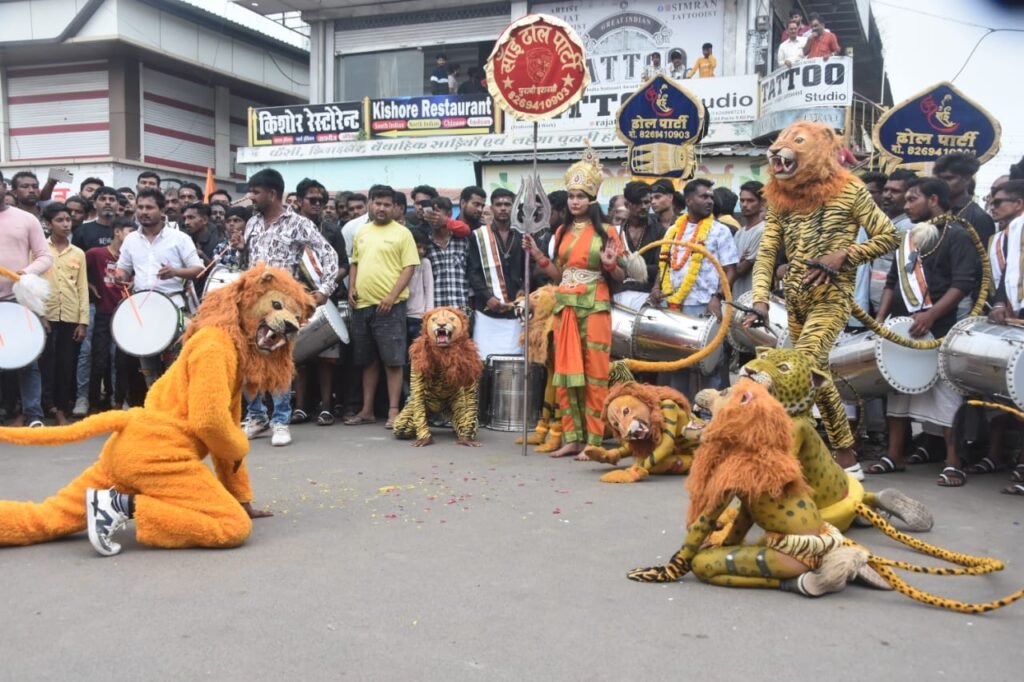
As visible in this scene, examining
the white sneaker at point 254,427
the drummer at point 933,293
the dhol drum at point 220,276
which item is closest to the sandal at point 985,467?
the drummer at point 933,293

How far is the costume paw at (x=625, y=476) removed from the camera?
598 centimetres

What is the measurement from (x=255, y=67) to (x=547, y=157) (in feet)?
32.6

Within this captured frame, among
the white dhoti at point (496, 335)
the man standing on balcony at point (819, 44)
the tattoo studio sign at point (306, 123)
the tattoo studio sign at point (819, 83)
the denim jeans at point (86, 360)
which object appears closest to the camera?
the white dhoti at point (496, 335)

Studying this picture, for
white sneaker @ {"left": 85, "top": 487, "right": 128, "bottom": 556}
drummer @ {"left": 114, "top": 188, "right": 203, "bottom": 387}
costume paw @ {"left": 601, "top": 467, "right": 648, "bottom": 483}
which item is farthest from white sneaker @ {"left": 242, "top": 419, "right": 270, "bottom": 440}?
white sneaker @ {"left": 85, "top": 487, "right": 128, "bottom": 556}

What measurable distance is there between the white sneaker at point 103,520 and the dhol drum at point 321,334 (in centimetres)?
352

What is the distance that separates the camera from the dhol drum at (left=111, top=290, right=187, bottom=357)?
7.25 meters

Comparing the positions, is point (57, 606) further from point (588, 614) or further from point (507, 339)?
point (507, 339)

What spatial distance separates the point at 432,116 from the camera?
710 inches

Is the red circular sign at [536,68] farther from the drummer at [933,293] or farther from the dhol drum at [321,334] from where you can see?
the drummer at [933,293]

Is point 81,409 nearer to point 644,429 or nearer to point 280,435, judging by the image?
point 280,435

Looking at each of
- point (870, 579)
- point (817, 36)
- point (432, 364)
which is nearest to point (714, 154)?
point (817, 36)

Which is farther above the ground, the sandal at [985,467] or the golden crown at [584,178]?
the golden crown at [584,178]

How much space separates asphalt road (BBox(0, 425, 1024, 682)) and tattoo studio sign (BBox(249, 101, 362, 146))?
14.5m

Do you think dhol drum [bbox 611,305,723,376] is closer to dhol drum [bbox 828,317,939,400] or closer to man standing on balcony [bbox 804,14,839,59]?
dhol drum [bbox 828,317,939,400]
